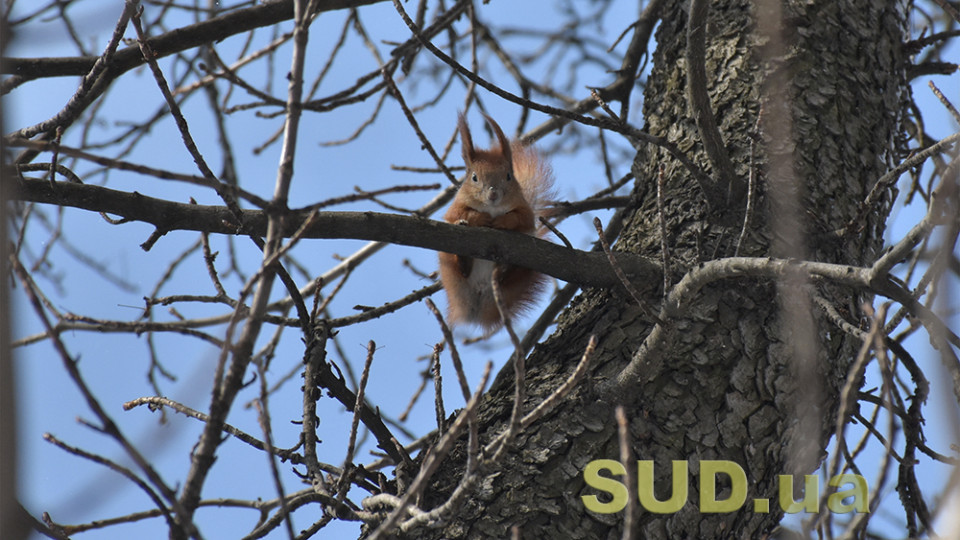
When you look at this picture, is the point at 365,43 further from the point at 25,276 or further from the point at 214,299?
the point at 25,276

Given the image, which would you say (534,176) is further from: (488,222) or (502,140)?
(488,222)

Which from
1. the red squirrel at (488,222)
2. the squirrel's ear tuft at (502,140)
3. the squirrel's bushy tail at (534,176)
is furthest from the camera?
the squirrel's bushy tail at (534,176)

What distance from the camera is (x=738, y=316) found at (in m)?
1.78

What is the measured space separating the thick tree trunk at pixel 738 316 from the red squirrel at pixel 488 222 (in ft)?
1.23

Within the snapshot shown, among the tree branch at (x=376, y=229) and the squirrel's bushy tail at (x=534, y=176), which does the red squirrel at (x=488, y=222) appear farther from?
the tree branch at (x=376, y=229)

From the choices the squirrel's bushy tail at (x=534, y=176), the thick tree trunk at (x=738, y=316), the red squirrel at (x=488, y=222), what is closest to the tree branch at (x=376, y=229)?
the thick tree trunk at (x=738, y=316)

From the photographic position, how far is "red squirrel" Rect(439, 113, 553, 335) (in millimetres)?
2393

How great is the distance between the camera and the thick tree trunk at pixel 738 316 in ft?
5.32

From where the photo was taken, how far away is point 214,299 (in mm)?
1714

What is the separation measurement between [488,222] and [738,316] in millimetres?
851

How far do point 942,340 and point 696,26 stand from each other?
0.80m

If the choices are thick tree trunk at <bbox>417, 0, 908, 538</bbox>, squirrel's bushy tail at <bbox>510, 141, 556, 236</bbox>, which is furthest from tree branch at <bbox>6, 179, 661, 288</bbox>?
squirrel's bushy tail at <bbox>510, 141, 556, 236</bbox>

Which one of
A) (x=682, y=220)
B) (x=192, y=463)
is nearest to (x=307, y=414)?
(x=192, y=463)

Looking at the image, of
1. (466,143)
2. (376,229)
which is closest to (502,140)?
(466,143)
